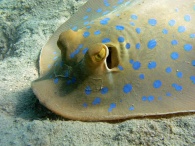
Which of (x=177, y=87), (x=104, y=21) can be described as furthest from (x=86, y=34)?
(x=177, y=87)

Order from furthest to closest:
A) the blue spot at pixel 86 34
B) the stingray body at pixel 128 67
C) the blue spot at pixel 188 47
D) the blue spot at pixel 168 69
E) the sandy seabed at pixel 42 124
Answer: the blue spot at pixel 86 34, the blue spot at pixel 188 47, the blue spot at pixel 168 69, the stingray body at pixel 128 67, the sandy seabed at pixel 42 124

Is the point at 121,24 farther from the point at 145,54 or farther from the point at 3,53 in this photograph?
the point at 3,53

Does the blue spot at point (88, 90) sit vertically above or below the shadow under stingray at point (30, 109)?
above

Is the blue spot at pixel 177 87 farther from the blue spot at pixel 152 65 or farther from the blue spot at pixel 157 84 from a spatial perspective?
the blue spot at pixel 152 65

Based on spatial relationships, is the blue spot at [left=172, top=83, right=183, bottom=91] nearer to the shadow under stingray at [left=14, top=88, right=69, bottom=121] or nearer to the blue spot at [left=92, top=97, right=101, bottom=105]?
the blue spot at [left=92, top=97, right=101, bottom=105]

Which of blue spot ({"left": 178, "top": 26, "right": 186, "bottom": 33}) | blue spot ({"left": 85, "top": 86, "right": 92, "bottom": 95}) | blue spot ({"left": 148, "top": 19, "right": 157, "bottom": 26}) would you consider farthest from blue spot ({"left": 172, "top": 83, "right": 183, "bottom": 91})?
blue spot ({"left": 85, "top": 86, "right": 92, "bottom": 95})

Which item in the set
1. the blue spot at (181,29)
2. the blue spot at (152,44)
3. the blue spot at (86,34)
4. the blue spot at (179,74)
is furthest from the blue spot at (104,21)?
the blue spot at (179,74)
